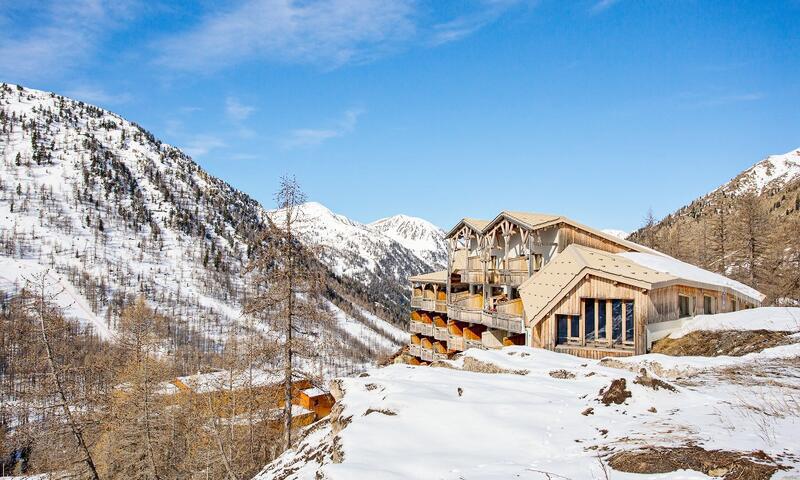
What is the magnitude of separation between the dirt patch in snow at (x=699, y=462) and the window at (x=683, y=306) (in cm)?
1970

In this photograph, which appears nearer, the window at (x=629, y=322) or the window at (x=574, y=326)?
the window at (x=629, y=322)

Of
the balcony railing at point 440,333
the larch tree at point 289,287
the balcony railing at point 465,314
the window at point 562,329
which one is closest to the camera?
the larch tree at point 289,287

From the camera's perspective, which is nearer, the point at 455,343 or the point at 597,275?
the point at 597,275

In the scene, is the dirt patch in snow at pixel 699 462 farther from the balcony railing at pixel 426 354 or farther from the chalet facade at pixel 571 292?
the balcony railing at pixel 426 354

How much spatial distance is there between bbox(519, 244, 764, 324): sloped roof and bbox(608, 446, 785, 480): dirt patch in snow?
1630 centimetres

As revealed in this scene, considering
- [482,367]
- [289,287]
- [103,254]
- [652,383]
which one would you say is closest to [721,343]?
[482,367]

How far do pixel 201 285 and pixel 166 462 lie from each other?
156 meters

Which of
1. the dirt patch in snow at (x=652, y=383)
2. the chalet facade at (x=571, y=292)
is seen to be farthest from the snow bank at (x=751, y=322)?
the dirt patch in snow at (x=652, y=383)

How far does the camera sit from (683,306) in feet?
73.8

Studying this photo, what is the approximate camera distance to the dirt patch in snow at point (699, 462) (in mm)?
4441

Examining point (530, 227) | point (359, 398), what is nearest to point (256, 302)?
point (359, 398)

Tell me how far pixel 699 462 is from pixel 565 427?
98.1 inches

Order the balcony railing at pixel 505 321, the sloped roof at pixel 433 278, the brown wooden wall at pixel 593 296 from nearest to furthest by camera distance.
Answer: the brown wooden wall at pixel 593 296
the balcony railing at pixel 505 321
the sloped roof at pixel 433 278

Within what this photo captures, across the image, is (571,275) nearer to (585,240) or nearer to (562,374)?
(585,240)
